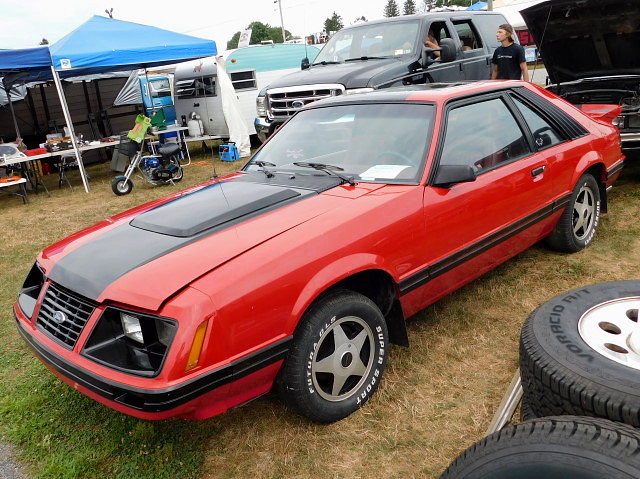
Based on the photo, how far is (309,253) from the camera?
7.85 feet

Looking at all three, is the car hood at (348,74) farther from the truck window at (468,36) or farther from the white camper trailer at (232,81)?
the white camper trailer at (232,81)

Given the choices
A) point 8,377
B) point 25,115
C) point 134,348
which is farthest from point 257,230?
point 25,115

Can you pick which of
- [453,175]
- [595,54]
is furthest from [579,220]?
[595,54]

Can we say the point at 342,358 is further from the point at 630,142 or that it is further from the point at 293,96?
the point at 293,96

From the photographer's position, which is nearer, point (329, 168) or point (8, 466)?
point (8, 466)

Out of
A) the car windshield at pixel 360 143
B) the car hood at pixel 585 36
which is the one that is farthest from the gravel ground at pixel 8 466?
the car hood at pixel 585 36

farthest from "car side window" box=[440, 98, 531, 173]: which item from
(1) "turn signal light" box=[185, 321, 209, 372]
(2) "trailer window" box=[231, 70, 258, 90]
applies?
(2) "trailer window" box=[231, 70, 258, 90]

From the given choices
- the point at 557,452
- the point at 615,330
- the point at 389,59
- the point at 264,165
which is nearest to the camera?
the point at 557,452

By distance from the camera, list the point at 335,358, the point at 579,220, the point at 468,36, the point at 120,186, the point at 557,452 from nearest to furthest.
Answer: the point at 557,452, the point at 335,358, the point at 579,220, the point at 468,36, the point at 120,186

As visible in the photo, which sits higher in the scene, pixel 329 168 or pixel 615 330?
pixel 329 168

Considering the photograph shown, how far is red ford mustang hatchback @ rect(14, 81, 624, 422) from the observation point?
214 centimetres

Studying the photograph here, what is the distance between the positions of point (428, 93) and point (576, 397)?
7.15 ft

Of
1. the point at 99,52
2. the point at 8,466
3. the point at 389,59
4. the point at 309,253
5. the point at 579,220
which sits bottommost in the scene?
the point at 8,466

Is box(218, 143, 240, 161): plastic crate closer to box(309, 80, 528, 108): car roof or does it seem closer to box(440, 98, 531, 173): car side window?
box(309, 80, 528, 108): car roof
